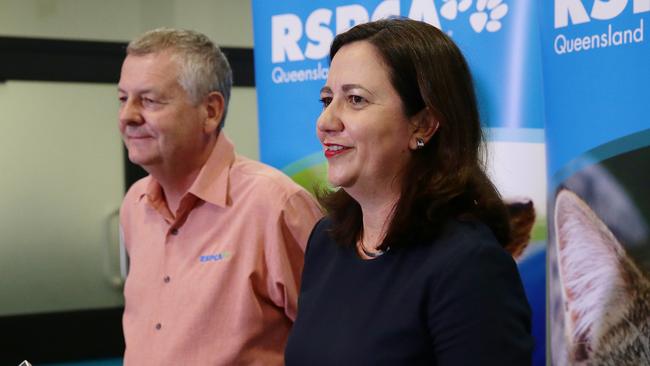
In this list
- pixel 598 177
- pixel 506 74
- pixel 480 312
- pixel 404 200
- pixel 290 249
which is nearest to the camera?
pixel 480 312

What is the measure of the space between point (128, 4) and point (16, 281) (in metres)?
2.04

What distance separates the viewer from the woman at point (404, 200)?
1.46 metres

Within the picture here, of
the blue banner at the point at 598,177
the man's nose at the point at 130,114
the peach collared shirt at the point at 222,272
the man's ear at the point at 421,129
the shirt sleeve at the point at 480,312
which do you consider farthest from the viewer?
the man's nose at the point at 130,114

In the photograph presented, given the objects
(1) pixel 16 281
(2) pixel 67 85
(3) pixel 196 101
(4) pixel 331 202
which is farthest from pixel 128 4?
(4) pixel 331 202

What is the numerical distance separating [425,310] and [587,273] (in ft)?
2.82

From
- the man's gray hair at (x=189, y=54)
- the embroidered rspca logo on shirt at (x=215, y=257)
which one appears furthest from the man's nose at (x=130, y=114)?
the embroidered rspca logo on shirt at (x=215, y=257)

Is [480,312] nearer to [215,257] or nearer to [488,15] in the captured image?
[215,257]

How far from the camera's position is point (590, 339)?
217 cm

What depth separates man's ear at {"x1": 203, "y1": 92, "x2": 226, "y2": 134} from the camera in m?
2.50

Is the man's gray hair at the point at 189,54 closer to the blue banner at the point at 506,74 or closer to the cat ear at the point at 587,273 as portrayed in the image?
the blue banner at the point at 506,74

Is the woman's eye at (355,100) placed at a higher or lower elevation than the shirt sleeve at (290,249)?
higher

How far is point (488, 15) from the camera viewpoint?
248 cm

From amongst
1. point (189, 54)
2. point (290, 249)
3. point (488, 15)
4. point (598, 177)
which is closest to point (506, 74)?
point (488, 15)

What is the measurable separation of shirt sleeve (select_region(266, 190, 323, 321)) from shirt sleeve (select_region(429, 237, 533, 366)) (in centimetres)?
84
